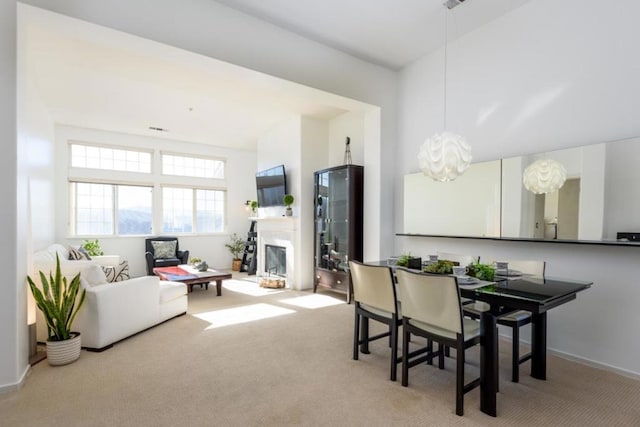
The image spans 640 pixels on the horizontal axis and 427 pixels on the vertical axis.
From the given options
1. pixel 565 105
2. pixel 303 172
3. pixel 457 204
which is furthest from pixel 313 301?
pixel 565 105

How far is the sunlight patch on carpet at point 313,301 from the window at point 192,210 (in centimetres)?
413

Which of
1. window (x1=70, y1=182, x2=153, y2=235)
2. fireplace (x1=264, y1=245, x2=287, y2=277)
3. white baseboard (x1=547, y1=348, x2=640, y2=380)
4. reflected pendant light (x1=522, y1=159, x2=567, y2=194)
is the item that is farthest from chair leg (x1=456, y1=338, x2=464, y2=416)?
window (x1=70, y1=182, x2=153, y2=235)

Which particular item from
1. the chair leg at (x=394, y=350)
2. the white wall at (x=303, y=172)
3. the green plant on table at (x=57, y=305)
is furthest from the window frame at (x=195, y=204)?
the chair leg at (x=394, y=350)

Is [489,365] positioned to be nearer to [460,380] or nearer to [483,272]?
[460,380]

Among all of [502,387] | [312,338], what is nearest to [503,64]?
[502,387]

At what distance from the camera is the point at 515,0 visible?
3346 millimetres

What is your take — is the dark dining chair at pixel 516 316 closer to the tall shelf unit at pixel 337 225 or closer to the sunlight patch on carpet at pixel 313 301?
the tall shelf unit at pixel 337 225

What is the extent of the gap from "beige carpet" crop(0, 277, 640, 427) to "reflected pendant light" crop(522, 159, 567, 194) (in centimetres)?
162

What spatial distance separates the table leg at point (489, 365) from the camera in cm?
217

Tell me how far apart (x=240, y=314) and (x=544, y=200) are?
3.82 meters

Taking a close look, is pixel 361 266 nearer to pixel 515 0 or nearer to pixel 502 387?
pixel 502 387

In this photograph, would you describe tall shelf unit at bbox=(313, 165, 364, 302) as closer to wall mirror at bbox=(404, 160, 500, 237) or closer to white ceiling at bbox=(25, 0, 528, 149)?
wall mirror at bbox=(404, 160, 500, 237)

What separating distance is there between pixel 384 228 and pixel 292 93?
2.28 meters

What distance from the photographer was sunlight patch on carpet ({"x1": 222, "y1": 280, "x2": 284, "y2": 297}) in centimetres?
572
